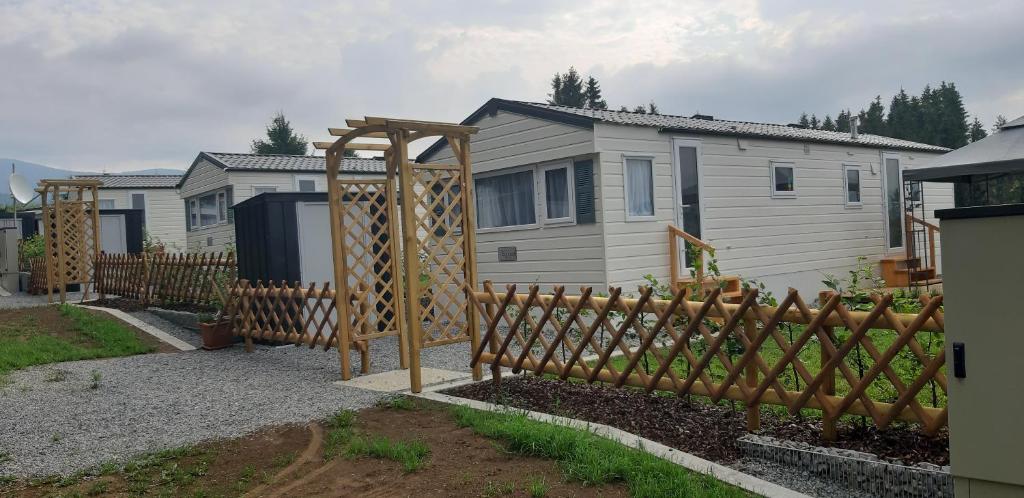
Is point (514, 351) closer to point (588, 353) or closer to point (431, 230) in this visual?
point (588, 353)

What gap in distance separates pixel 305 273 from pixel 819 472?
791cm

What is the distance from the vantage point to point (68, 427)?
236 inches

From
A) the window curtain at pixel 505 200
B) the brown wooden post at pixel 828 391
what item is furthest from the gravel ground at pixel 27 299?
the brown wooden post at pixel 828 391

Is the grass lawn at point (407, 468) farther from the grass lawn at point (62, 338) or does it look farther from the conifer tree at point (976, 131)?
the conifer tree at point (976, 131)

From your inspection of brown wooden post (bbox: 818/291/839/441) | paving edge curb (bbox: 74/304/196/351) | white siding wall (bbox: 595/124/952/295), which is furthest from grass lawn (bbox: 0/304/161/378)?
brown wooden post (bbox: 818/291/839/441)

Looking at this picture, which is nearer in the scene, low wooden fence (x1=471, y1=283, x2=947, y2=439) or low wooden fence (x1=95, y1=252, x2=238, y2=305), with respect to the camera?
low wooden fence (x1=471, y1=283, x2=947, y2=439)

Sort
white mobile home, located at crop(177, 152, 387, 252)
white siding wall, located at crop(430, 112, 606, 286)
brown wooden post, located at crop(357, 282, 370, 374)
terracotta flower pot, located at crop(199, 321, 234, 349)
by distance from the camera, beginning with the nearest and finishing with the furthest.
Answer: brown wooden post, located at crop(357, 282, 370, 374), terracotta flower pot, located at crop(199, 321, 234, 349), white siding wall, located at crop(430, 112, 606, 286), white mobile home, located at crop(177, 152, 387, 252)

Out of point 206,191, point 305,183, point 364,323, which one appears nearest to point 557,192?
point 364,323

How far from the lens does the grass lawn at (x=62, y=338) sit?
30.2 ft

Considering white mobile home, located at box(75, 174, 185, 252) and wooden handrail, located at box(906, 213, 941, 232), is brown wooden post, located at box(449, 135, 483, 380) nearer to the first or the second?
wooden handrail, located at box(906, 213, 941, 232)

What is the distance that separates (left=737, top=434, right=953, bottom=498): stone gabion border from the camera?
382 centimetres

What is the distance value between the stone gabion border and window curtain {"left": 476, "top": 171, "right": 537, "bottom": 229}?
25.3 feet

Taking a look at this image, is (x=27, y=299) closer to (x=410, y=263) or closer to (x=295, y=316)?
(x=295, y=316)

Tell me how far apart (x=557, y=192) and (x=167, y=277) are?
689 cm
